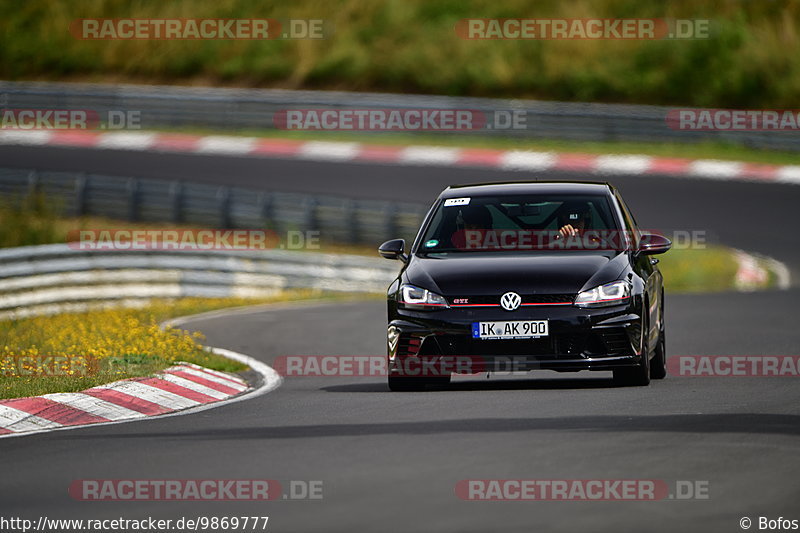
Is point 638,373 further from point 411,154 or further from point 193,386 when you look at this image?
point 411,154

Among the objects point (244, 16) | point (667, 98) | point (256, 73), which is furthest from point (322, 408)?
point (244, 16)

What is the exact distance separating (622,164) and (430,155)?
4363 millimetres

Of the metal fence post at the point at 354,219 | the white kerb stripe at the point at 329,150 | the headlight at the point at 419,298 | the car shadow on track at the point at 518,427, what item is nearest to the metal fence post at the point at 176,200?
the metal fence post at the point at 354,219

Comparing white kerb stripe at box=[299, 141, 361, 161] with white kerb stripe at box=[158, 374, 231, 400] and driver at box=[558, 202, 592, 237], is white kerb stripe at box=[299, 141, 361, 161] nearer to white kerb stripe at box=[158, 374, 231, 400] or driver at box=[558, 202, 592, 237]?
white kerb stripe at box=[158, 374, 231, 400]

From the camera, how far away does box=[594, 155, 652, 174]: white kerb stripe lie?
3388 cm

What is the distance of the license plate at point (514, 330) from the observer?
1109cm

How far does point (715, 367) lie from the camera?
13.7 m

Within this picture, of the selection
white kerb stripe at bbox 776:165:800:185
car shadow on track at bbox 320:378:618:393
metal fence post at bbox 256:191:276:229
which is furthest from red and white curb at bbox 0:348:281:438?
white kerb stripe at bbox 776:165:800:185

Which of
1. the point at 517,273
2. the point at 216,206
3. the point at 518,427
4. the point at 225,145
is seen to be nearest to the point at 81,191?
the point at 216,206

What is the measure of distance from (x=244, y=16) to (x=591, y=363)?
3940cm

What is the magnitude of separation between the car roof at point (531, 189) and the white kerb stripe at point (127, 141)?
1029 inches

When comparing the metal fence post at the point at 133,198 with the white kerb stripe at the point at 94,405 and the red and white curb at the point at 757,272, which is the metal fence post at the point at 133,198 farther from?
the white kerb stripe at the point at 94,405

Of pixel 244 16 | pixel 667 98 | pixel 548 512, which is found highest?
pixel 244 16

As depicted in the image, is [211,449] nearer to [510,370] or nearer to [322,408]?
[322,408]
